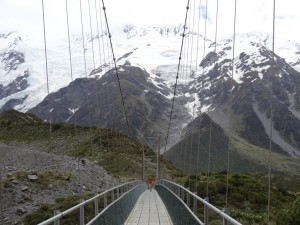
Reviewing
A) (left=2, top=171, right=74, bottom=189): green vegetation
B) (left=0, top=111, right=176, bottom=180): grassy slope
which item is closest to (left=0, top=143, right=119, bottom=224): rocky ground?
(left=2, top=171, right=74, bottom=189): green vegetation

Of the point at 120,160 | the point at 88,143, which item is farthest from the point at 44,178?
the point at 88,143

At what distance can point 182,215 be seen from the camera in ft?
47.2

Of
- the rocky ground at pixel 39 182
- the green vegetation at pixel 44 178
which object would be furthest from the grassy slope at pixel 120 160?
the rocky ground at pixel 39 182

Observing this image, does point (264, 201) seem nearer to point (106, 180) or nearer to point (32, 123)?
point (106, 180)

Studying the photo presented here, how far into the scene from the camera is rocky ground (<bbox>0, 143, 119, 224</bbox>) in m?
38.7

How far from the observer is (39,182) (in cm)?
4572

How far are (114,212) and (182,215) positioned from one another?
6.97 feet

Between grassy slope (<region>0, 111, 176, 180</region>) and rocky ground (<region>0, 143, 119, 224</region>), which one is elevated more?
grassy slope (<region>0, 111, 176, 180</region>)

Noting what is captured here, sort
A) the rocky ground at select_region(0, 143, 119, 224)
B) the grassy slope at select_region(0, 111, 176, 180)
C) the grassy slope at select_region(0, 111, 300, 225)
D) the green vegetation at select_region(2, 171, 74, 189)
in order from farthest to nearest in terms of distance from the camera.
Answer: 1. the grassy slope at select_region(0, 111, 176, 180)
2. the green vegetation at select_region(2, 171, 74, 189)
3. the rocky ground at select_region(0, 143, 119, 224)
4. the grassy slope at select_region(0, 111, 300, 225)

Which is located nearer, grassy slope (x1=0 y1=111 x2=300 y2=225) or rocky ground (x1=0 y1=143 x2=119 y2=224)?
grassy slope (x1=0 y1=111 x2=300 y2=225)

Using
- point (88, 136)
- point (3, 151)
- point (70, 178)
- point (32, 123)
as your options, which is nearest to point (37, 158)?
point (3, 151)

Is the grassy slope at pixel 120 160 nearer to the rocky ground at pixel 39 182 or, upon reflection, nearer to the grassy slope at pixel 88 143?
the grassy slope at pixel 88 143

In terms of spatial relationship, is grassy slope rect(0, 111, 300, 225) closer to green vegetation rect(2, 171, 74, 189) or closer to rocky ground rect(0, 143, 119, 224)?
green vegetation rect(2, 171, 74, 189)

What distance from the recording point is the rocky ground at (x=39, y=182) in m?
38.7
